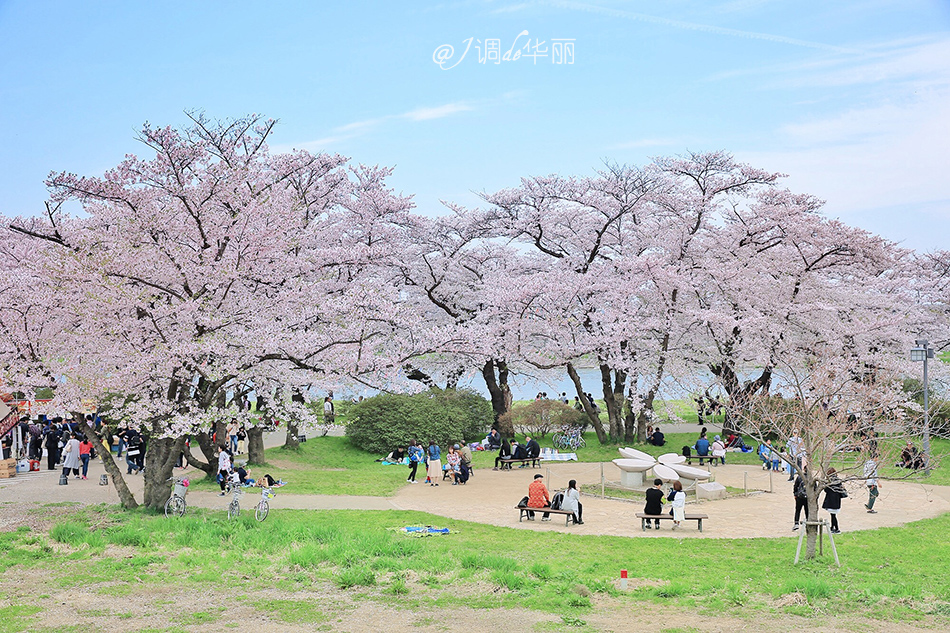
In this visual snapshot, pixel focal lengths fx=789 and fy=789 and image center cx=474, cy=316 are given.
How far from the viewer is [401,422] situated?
2986cm

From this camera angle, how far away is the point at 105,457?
17375mm

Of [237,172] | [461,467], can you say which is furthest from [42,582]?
[461,467]

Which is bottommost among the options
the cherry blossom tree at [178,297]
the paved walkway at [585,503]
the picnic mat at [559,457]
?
the paved walkway at [585,503]

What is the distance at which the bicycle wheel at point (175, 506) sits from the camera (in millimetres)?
16656

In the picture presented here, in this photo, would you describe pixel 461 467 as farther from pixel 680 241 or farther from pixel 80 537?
pixel 680 241

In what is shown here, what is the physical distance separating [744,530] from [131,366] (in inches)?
517

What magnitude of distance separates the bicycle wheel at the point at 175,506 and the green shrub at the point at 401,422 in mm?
12874

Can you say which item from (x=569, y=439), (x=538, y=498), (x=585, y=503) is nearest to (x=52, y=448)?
(x=538, y=498)

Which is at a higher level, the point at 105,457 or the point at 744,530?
the point at 105,457

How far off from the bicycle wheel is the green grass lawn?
503 millimetres

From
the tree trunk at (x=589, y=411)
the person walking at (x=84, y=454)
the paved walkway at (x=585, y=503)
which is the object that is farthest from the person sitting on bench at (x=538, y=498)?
the tree trunk at (x=589, y=411)

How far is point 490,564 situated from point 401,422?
17983mm

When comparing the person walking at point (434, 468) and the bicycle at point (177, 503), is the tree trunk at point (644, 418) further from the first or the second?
the bicycle at point (177, 503)

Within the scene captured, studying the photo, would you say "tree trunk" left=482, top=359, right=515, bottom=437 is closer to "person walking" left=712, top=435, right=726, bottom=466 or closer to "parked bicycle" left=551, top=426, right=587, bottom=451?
"parked bicycle" left=551, top=426, right=587, bottom=451
